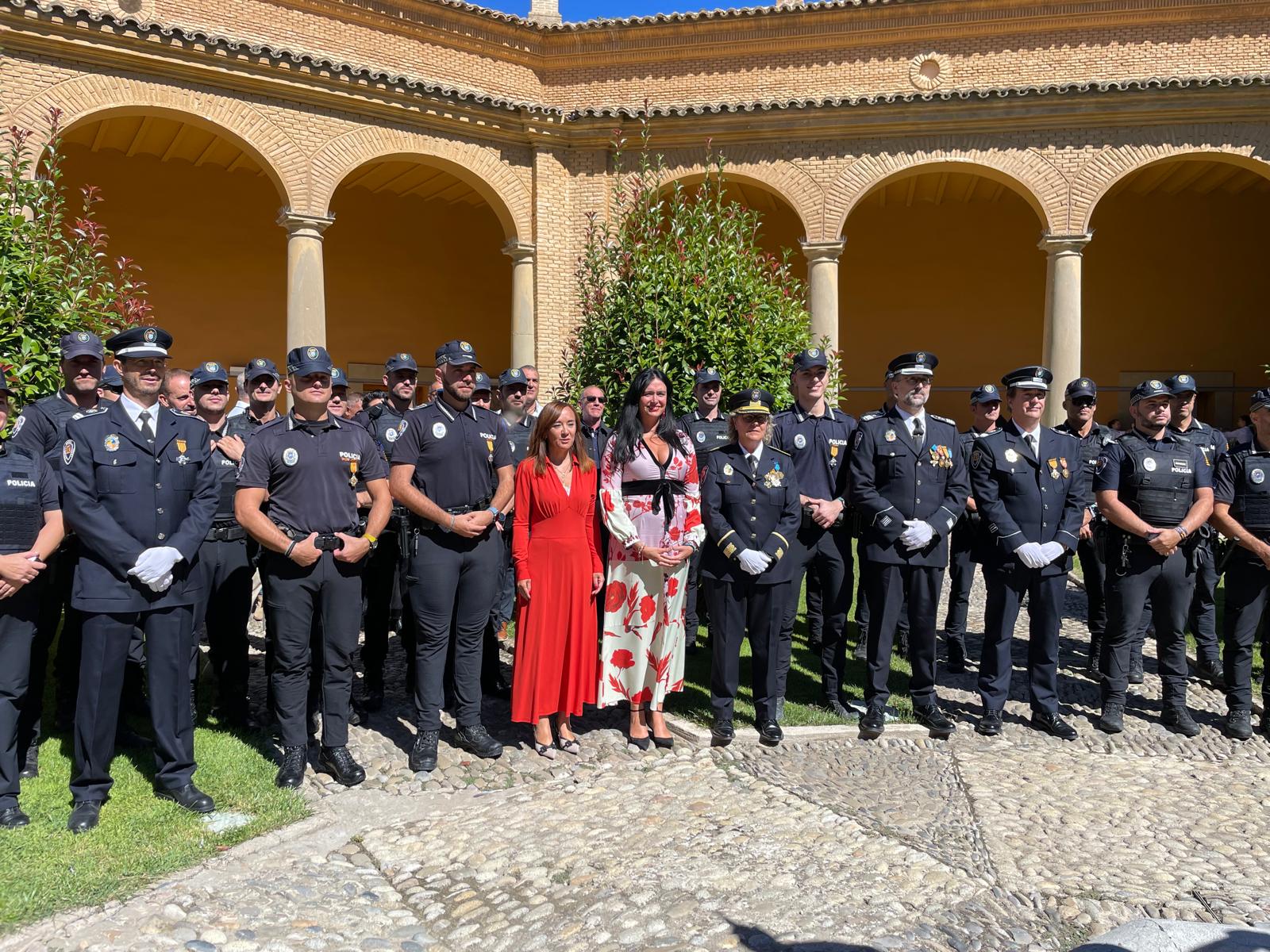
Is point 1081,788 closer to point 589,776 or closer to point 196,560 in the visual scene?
point 589,776

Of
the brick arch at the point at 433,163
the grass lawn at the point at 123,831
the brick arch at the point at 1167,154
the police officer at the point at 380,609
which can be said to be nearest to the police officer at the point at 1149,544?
the police officer at the point at 380,609

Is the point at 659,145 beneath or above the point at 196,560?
above

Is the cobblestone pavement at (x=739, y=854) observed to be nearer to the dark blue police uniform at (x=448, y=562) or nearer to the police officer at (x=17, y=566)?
the dark blue police uniform at (x=448, y=562)

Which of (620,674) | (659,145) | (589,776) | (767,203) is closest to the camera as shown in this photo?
(589,776)

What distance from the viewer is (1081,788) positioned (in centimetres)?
473

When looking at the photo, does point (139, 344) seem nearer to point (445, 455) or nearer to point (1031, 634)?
point (445, 455)

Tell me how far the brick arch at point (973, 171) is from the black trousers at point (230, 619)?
1250cm

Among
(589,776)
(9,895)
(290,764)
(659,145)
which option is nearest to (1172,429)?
(589,776)

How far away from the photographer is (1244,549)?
5668mm

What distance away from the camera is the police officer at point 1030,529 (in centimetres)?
566

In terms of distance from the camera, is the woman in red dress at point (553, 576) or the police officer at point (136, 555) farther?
the woman in red dress at point (553, 576)

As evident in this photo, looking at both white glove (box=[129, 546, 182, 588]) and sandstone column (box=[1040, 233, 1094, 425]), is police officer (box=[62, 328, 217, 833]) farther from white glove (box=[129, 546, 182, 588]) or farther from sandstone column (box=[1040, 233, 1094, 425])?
sandstone column (box=[1040, 233, 1094, 425])

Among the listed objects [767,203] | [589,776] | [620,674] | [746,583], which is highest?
[767,203]

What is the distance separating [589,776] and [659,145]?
13.2 meters
